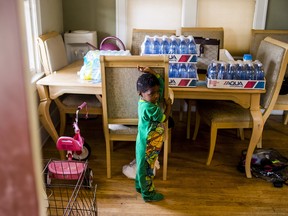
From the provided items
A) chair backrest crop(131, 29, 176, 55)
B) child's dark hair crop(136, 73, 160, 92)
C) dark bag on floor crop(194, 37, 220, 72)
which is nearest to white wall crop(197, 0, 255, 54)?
chair backrest crop(131, 29, 176, 55)

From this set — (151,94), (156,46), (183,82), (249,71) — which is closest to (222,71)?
(249,71)

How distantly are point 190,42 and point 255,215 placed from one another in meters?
1.29

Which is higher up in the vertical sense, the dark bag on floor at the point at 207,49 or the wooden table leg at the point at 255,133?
the dark bag on floor at the point at 207,49

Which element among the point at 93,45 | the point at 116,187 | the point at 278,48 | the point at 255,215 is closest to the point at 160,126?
the point at 116,187

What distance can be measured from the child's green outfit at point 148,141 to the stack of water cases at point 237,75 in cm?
46

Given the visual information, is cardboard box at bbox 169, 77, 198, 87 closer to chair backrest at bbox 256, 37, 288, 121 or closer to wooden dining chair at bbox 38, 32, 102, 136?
chair backrest at bbox 256, 37, 288, 121

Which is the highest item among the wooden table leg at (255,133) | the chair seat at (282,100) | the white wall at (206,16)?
the white wall at (206,16)

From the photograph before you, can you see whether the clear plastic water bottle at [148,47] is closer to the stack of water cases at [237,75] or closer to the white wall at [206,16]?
the stack of water cases at [237,75]

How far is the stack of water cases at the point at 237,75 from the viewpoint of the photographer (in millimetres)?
2291

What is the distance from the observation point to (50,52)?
109 inches

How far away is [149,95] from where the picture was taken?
77.2 inches

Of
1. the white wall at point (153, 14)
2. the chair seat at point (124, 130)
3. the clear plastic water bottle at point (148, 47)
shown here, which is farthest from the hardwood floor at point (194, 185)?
the white wall at point (153, 14)

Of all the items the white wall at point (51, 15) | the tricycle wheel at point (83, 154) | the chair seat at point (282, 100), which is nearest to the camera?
the tricycle wheel at point (83, 154)

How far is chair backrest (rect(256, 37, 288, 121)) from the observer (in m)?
2.29
